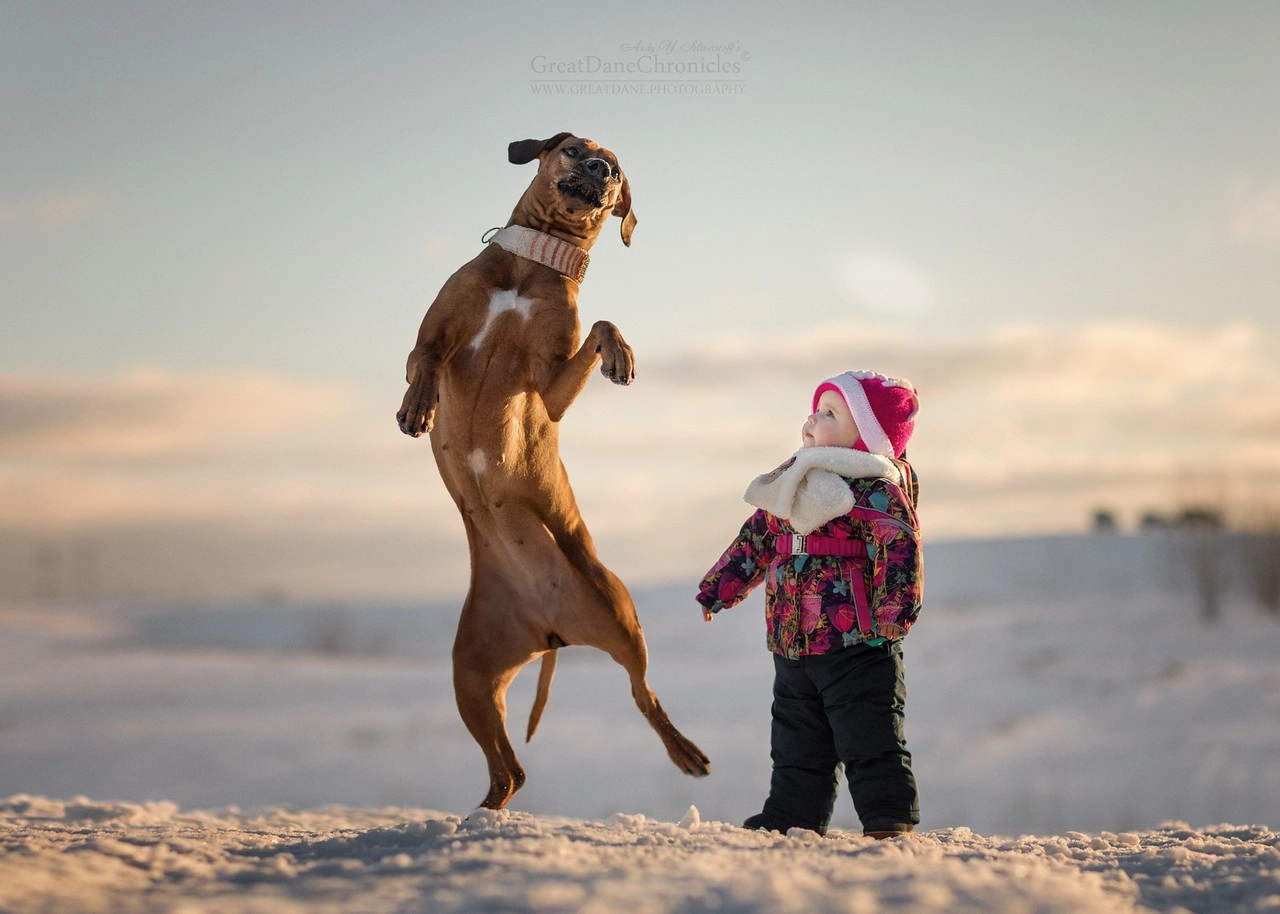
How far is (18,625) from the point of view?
49.8ft

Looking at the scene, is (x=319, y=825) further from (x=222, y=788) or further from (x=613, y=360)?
(x=222, y=788)

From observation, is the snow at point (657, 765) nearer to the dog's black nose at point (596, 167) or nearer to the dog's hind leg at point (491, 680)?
the dog's hind leg at point (491, 680)

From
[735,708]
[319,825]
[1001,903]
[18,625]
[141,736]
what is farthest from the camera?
[18,625]

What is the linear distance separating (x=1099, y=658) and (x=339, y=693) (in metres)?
7.31

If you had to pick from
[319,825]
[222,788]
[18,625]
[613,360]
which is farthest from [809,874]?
[18,625]

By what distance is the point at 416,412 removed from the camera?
3561 millimetres

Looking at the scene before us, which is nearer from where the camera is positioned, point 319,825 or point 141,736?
point 319,825

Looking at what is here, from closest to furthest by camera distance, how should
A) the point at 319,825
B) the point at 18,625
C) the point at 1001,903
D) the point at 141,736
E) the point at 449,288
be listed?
the point at 1001,903 < the point at 449,288 < the point at 319,825 < the point at 141,736 < the point at 18,625

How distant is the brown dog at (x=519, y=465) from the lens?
3.90m

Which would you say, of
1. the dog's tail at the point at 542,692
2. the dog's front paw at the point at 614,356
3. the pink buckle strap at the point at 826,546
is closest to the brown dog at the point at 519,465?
the dog's front paw at the point at 614,356

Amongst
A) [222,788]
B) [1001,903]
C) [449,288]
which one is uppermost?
[449,288]

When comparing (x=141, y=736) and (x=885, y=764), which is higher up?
(x=885, y=764)

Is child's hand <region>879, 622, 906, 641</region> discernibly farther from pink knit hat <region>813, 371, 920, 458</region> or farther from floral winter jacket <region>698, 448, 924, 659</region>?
pink knit hat <region>813, 371, 920, 458</region>

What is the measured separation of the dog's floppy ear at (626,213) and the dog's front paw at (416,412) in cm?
111
